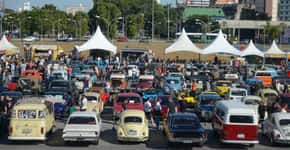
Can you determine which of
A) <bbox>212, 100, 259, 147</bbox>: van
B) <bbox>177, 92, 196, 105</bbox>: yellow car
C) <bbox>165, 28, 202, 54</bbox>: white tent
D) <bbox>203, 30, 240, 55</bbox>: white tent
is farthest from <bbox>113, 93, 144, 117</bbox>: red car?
<bbox>203, 30, 240, 55</bbox>: white tent

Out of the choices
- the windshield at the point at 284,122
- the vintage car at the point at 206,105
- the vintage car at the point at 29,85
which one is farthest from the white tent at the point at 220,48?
the windshield at the point at 284,122

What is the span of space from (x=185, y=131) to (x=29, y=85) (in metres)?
18.0

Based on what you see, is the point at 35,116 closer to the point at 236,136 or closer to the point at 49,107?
the point at 49,107

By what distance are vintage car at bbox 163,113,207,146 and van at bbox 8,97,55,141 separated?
191 inches

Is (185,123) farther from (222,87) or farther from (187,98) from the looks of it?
(222,87)

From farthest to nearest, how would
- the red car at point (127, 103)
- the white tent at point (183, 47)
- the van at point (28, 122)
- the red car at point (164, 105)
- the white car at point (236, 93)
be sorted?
the white tent at point (183, 47) → the white car at point (236, 93) → the red car at point (127, 103) → the red car at point (164, 105) → the van at point (28, 122)

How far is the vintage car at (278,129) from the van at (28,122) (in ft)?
29.5

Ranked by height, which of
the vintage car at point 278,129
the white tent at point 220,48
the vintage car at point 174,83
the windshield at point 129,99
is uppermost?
the white tent at point 220,48

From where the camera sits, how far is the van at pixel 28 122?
78.4 feet

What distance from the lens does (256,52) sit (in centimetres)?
5638

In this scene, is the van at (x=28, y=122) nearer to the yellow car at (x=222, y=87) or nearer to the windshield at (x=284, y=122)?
the windshield at (x=284, y=122)

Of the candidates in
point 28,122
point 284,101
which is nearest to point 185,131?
point 28,122

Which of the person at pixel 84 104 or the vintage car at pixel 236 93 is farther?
the vintage car at pixel 236 93

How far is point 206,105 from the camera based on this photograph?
103 feet
